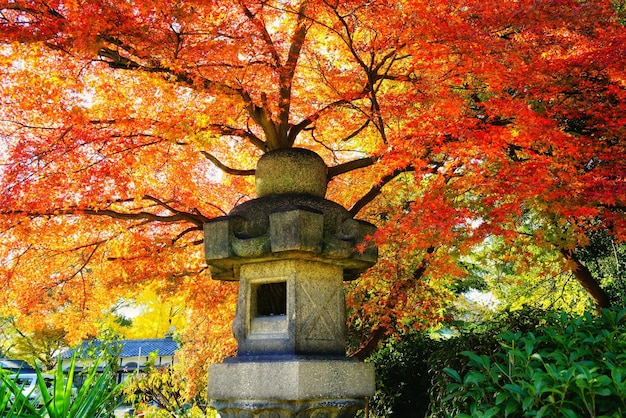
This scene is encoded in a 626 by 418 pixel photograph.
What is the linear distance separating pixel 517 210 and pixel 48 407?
13.2ft

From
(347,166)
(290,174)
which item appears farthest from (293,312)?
(347,166)

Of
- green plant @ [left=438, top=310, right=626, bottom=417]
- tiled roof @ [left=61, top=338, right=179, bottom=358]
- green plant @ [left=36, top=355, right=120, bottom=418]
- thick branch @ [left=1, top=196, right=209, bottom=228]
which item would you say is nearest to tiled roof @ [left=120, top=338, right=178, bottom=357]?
tiled roof @ [left=61, top=338, right=179, bottom=358]

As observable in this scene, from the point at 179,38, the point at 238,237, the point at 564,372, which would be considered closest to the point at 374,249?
the point at 238,237

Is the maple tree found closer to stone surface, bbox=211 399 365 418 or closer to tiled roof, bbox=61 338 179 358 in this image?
stone surface, bbox=211 399 365 418

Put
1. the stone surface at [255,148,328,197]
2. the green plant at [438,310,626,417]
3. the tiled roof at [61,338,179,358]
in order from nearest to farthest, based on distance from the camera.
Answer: the green plant at [438,310,626,417], the stone surface at [255,148,328,197], the tiled roof at [61,338,179,358]

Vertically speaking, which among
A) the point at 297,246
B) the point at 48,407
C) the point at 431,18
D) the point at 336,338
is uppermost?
the point at 431,18

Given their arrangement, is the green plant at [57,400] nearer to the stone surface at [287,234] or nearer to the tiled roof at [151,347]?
the stone surface at [287,234]

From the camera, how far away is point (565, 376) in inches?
133

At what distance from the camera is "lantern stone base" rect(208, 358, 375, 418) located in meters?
3.96

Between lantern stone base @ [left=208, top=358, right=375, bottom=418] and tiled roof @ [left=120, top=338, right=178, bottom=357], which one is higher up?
tiled roof @ [left=120, top=338, right=178, bottom=357]

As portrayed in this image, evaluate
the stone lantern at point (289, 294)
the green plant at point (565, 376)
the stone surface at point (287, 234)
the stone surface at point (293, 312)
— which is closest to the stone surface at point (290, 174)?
the stone lantern at point (289, 294)

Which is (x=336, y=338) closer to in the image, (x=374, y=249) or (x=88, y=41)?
(x=374, y=249)

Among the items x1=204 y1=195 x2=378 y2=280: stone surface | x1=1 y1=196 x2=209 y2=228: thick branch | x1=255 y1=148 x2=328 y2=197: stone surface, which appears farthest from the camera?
x1=1 y1=196 x2=209 y2=228: thick branch

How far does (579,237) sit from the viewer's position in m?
5.02
